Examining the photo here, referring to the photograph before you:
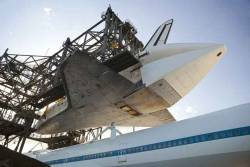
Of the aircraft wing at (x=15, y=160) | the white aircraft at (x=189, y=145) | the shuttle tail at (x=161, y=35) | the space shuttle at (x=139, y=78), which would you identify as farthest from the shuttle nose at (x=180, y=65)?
the aircraft wing at (x=15, y=160)

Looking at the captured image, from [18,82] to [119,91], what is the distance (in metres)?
12.7

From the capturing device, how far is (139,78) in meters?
18.3

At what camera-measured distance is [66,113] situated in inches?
881

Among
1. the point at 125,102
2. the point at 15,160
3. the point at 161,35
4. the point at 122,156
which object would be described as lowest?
the point at 15,160

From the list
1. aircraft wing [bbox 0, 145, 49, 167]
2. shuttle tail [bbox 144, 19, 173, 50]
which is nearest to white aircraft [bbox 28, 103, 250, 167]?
aircraft wing [bbox 0, 145, 49, 167]

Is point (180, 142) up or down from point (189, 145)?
up

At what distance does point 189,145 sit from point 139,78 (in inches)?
303

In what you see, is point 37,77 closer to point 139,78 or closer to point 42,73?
point 42,73

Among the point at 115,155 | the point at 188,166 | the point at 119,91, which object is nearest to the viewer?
the point at 188,166

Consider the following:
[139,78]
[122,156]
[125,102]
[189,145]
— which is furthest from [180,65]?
[122,156]

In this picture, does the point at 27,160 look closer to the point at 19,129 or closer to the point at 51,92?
the point at 51,92

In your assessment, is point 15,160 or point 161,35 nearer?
point 15,160

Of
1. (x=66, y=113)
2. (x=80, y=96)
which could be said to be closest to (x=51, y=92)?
(x=66, y=113)

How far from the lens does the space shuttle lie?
655 inches
